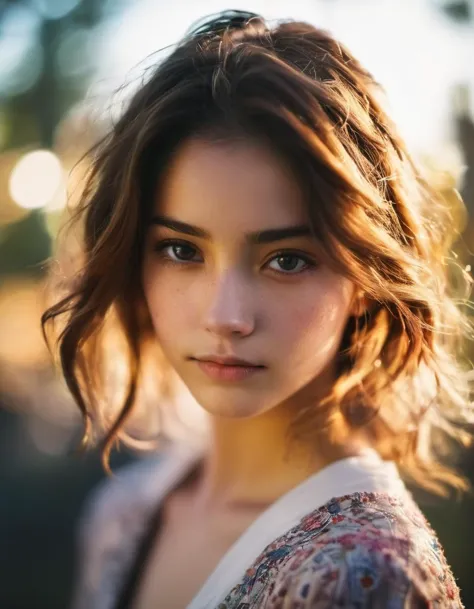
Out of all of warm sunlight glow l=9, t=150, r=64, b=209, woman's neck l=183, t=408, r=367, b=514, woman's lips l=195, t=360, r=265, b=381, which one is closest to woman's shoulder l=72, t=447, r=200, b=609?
woman's neck l=183, t=408, r=367, b=514

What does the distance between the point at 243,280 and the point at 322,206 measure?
19 cm

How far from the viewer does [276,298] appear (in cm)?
123

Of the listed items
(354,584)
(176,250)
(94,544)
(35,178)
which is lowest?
(94,544)

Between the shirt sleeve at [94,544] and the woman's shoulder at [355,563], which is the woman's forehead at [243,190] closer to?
the woman's shoulder at [355,563]

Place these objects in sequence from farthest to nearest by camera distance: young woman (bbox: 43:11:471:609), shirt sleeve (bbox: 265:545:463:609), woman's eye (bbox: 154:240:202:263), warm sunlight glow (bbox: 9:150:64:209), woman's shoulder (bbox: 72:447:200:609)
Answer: warm sunlight glow (bbox: 9:150:64:209) → woman's shoulder (bbox: 72:447:200:609) → woman's eye (bbox: 154:240:202:263) → young woman (bbox: 43:11:471:609) → shirt sleeve (bbox: 265:545:463:609)

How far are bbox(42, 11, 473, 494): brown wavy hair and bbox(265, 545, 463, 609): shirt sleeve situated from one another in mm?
387

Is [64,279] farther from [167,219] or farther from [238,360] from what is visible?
[238,360]

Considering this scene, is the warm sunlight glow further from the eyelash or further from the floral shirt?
the floral shirt

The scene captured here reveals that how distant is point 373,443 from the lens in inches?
63.0

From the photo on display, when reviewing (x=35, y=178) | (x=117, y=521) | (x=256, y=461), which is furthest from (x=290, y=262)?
(x=35, y=178)

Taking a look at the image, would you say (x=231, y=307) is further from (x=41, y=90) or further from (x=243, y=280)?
(x=41, y=90)

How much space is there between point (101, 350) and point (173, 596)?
0.65 meters

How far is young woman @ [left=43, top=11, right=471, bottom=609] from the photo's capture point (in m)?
1.18

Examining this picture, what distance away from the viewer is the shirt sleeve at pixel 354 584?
98 cm
